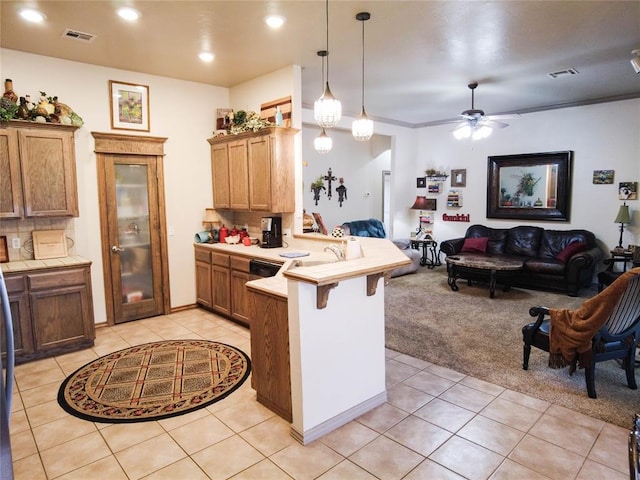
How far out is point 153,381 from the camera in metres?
3.39

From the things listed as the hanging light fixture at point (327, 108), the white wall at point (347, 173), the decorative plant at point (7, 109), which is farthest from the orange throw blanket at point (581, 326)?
the white wall at point (347, 173)

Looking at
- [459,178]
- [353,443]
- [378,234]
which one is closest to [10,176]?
[353,443]

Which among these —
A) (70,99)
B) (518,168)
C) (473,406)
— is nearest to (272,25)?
→ (70,99)

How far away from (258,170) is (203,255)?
1.42 metres

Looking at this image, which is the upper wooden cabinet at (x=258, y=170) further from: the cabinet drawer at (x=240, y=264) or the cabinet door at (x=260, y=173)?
the cabinet drawer at (x=240, y=264)

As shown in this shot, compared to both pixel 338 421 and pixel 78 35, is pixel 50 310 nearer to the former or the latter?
pixel 78 35

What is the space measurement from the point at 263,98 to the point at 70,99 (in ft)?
7.10

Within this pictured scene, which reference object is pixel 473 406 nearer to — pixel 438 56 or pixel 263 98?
pixel 438 56

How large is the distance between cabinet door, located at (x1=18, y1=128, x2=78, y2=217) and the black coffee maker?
2053 millimetres

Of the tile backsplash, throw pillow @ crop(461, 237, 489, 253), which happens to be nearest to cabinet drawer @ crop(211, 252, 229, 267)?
the tile backsplash

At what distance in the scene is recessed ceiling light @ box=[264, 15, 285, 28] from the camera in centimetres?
332

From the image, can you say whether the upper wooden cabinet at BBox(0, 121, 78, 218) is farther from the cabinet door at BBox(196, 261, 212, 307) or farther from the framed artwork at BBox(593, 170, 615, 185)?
the framed artwork at BBox(593, 170, 615, 185)

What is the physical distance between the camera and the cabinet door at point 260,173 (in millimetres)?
4645

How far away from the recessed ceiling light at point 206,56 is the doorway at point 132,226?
3.99 feet
